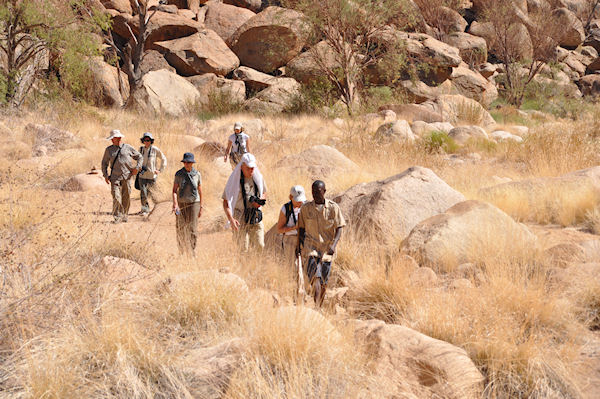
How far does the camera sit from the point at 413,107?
19.8 metres

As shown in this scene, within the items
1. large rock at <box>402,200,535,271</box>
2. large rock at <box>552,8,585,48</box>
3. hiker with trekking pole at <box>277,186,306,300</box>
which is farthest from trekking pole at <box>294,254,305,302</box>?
large rock at <box>552,8,585,48</box>

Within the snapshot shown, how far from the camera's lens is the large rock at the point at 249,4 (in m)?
32.5

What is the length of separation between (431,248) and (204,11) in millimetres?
29014

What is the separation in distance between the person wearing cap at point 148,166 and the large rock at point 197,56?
17499 mm

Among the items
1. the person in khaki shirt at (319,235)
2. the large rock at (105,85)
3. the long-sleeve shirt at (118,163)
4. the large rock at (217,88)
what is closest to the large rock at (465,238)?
the person in khaki shirt at (319,235)

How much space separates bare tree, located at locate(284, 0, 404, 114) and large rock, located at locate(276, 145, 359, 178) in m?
9.02

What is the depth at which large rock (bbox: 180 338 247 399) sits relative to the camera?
3090 millimetres

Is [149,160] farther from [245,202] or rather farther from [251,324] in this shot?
[251,324]

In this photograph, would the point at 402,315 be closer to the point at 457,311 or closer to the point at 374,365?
the point at 457,311

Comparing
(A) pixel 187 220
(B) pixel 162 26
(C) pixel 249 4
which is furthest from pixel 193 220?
(C) pixel 249 4

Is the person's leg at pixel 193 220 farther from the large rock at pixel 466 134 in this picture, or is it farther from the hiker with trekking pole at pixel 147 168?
the large rock at pixel 466 134

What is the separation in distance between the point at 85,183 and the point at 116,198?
2473 mm

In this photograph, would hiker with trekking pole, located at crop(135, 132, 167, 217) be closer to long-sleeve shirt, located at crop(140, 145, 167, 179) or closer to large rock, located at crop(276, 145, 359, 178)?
long-sleeve shirt, located at crop(140, 145, 167, 179)

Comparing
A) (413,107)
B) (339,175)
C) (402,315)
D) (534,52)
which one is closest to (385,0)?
(413,107)
